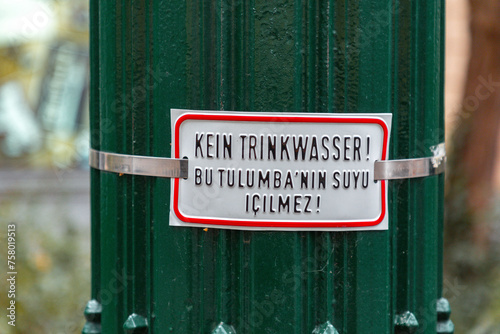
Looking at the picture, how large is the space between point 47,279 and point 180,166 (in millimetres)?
3787

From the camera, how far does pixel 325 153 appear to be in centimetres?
173

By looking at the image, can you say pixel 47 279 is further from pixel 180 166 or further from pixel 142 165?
pixel 180 166

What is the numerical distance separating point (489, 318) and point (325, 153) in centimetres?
368

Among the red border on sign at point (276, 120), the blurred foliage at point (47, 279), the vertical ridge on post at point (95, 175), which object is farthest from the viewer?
the blurred foliage at point (47, 279)

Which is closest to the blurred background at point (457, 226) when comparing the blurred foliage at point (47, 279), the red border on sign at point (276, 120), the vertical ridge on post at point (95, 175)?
the blurred foliage at point (47, 279)

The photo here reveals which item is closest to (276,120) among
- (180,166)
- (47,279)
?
(180,166)

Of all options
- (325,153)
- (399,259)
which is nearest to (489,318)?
(399,259)

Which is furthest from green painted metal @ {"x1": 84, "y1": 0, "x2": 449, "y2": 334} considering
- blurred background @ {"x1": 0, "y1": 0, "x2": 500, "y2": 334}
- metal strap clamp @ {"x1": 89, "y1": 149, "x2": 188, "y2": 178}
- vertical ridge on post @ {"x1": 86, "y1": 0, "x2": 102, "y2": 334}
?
blurred background @ {"x1": 0, "y1": 0, "x2": 500, "y2": 334}

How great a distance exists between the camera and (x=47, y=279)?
16.9ft

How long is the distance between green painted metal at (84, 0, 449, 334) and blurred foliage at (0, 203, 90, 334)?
9.62ft

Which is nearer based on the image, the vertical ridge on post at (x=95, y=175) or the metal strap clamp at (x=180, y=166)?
the metal strap clamp at (x=180, y=166)

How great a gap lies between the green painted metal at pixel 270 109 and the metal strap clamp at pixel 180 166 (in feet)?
0.09

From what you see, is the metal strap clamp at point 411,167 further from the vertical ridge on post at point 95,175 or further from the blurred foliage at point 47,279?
the blurred foliage at point 47,279

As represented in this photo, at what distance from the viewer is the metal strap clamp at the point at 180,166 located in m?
1.80
